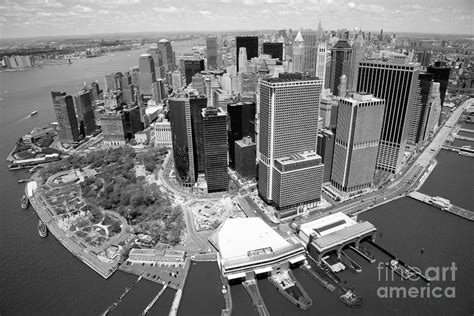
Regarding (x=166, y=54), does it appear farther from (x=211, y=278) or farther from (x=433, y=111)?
(x=211, y=278)

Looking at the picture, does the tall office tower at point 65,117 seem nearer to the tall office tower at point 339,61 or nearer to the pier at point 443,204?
the tall office tower at point 339,61

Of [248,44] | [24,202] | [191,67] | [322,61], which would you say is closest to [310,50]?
[322,61]

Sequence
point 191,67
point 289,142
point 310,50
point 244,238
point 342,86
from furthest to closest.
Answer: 1. point 191,67
2. point 310,50
3. point 342,86
4. point 289,142
5. point 244,238

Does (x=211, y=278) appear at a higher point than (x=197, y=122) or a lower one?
lower

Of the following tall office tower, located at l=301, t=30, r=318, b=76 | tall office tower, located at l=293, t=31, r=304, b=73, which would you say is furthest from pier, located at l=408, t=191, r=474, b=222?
tall office tower, located at l=293, t=31, r=304, b=73

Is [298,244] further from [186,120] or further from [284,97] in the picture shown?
[186,120]

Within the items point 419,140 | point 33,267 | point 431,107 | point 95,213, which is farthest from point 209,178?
point 431,107

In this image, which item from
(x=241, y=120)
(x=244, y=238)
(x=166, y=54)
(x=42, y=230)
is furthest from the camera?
(x=166, y=54)

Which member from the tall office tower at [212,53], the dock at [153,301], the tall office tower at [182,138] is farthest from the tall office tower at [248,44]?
the dock at [153,301]
